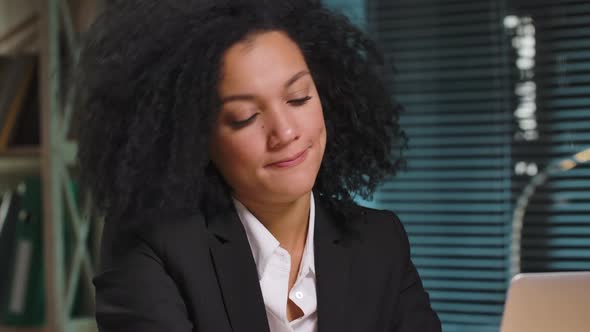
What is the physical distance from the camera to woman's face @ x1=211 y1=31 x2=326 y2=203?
127cm

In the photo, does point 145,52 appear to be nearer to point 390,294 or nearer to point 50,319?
point 390,294

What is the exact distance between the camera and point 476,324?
127 inches

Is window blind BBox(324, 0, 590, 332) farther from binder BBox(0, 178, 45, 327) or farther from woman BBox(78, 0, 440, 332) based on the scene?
woman BBox(78, 0, 440, 332)

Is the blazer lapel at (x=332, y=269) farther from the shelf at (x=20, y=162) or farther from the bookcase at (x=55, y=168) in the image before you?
Result: the shelf at (x=20, y=162)

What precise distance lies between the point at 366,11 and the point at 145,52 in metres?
2.18

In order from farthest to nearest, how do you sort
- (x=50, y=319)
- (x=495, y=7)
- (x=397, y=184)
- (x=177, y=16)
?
(x=397, y=184) → (x=495, y=7) → (x=50, y=319) → (x=177, y=16)

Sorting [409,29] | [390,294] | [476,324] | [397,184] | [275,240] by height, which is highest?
[409,29]

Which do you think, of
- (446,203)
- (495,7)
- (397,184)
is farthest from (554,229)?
(495,7)

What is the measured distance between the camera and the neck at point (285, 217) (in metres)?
1.42

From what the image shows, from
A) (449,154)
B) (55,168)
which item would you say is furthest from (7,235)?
(449,154)

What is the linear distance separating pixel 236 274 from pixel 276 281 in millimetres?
77

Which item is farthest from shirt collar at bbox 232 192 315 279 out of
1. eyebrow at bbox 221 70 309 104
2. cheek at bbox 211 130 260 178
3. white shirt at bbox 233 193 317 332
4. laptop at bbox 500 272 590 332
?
laptop at bbox 500 272 590 332

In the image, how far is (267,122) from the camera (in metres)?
1.27

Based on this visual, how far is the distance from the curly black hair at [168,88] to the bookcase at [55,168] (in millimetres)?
1512
